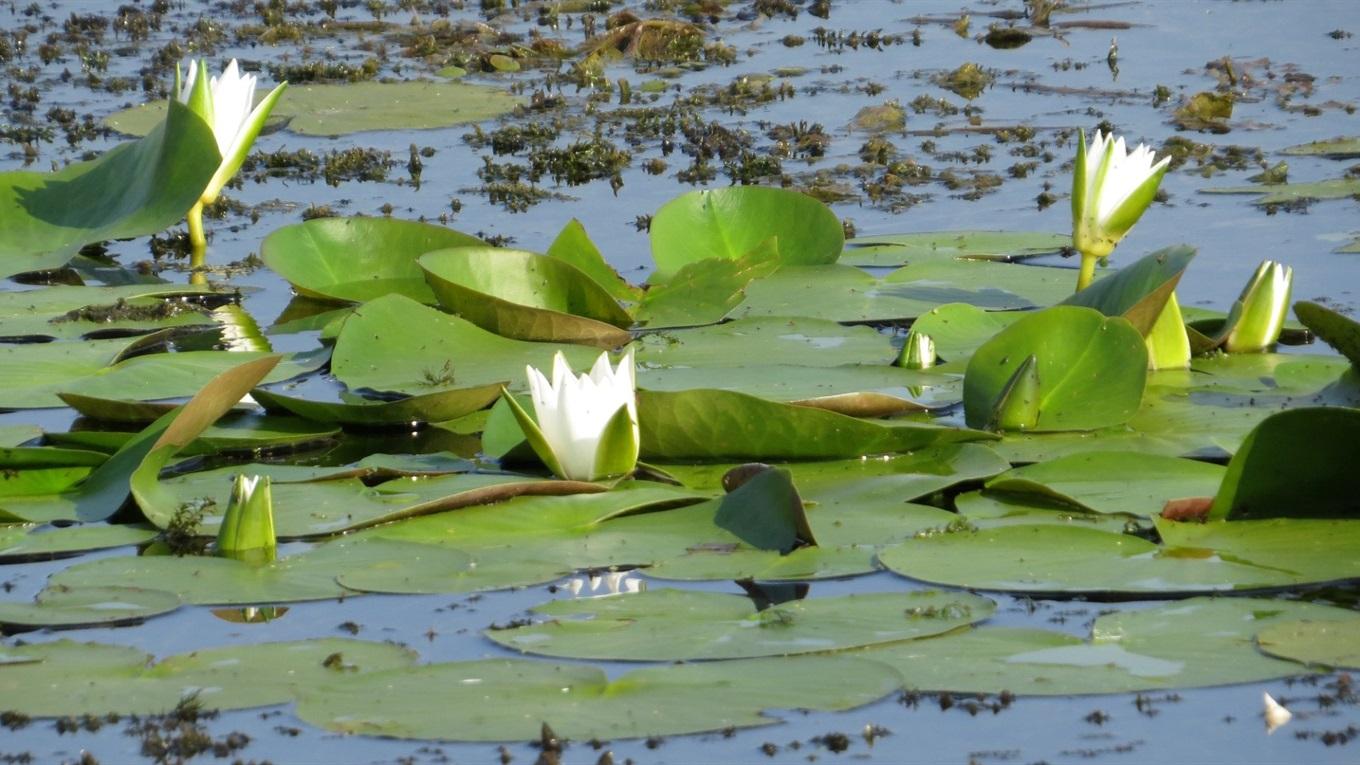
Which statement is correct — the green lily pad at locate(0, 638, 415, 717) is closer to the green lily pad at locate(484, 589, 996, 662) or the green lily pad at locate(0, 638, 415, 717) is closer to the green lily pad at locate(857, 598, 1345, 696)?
the green lily pad at locate(484, 589, 996, 662)

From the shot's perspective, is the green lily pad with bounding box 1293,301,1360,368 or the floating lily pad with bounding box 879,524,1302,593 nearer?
the floating lily pad with bounding box 879,524,1302,593

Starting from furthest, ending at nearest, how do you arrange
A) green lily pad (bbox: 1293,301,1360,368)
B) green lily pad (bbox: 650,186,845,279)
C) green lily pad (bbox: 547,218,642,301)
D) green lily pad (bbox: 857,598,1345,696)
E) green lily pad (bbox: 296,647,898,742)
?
green lily pad (bbox: 650,186,845,279) < green lily pad (bbox: 547,218,642,301) < green lily pad (bbox: 1293,301,1360,368) < green lily pad (bbox: 857,598,1345,696) < green lily pad (bbox: 296,647,898,742)

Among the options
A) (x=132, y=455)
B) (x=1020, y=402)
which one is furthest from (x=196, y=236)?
(x=1020, y=402)

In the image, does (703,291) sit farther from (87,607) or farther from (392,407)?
(87,607)

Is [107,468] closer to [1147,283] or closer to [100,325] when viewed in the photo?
[100,325]

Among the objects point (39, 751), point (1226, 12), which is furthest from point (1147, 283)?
point (1226, 12)

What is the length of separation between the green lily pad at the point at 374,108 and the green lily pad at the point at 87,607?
477 centimetres

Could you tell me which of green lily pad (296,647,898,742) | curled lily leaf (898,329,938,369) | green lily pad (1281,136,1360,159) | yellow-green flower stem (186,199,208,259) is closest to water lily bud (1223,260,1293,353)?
curled lily leaf (898,329,938,369)

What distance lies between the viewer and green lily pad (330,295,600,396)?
12.9 feet

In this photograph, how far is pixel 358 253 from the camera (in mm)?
4879

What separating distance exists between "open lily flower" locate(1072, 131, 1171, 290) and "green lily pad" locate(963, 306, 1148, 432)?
630 mm

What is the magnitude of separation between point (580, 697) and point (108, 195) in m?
3.36

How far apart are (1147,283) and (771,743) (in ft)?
6.09

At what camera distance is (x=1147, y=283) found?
378 cm
